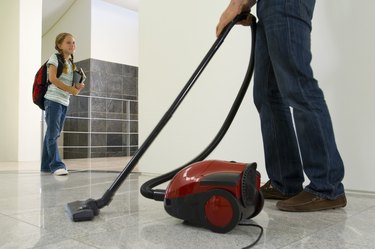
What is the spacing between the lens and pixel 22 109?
4.92 meters

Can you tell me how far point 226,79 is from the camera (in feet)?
6.96

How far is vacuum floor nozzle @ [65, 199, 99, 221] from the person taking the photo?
1031 millimetres

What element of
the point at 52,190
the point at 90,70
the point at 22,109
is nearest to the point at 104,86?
the point at 90,70

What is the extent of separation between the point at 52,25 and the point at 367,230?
7252 millimetres

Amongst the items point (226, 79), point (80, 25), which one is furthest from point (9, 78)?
point (226, 79)

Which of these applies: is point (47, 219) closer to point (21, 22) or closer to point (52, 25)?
point (21, 22)

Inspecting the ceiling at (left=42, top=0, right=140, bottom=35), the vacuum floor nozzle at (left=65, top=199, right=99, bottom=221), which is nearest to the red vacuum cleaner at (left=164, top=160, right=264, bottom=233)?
the vacuum floor nozzle at (left=65, top=199, right=99, bottom=221)

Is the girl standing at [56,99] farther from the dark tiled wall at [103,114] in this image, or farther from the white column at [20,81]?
the dark tiled wall at [103,114]

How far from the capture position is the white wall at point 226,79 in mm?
1616

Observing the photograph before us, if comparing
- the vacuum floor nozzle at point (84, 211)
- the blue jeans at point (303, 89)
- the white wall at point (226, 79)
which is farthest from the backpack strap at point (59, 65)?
the blue jeans at point (303, 89)

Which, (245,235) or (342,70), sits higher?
(342,70)

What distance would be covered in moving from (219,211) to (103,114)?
5713mm

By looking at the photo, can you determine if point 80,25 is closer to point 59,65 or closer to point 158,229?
point 59,65

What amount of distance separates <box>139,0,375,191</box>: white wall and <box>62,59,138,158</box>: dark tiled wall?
3.70m
